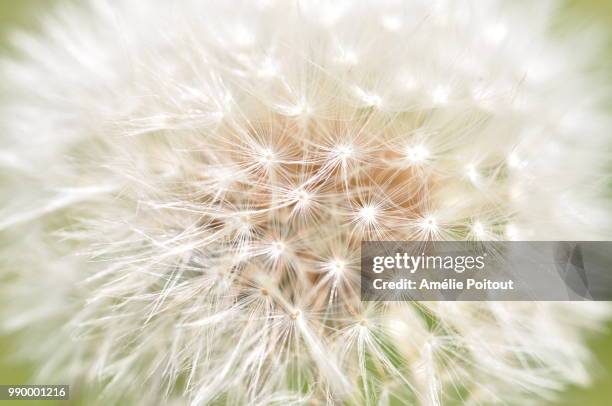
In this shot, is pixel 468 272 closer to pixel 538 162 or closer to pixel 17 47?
pixel 538 162

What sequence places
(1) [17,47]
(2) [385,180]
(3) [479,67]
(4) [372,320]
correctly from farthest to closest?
(1) [17,47]
(3) [479,67]
(2) [385,180]
(4) [372,320]

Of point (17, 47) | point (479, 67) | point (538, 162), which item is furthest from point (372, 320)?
point (17, 47)

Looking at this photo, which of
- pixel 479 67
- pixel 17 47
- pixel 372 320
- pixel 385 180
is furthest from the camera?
pixel 17 47

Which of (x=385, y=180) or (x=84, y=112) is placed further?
(x=84, y=112)

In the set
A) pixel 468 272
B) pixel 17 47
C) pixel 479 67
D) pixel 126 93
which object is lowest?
pixel 468 272

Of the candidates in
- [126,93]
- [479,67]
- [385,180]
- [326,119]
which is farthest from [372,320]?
[126,93]

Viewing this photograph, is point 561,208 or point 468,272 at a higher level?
point 561,208

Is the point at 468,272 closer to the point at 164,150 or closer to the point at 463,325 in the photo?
the point at 463,325
